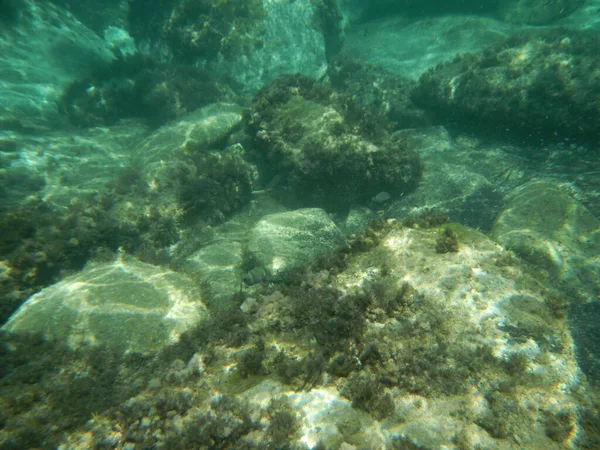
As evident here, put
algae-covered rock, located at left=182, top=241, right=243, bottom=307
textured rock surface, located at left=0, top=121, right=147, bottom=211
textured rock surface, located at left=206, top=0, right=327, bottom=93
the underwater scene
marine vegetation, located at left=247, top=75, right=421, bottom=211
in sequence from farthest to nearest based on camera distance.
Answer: textured rock surface, located at left=206, top=0, right=327, bottom=93 < textured rock surface, located at left=0, top=121, right=147, bottom=211 < marine vegetation, located at left=247, top=75, right=421, bottom=211 < algae-covered rock, located at left=182, top=241, right=243, bottom=307 < the underwater scene

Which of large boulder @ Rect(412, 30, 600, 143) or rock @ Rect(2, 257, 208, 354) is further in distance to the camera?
large boulder @ Rect(412, 30, 600, 143)

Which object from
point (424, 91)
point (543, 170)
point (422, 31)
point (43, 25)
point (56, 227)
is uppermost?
point (43, 25)

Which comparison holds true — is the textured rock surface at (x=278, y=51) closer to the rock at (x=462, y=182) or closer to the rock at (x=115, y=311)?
the rock at (x=462, y=182)

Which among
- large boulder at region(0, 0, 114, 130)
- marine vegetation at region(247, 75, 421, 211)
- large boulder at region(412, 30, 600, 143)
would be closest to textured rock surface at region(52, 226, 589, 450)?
marine vegetation at region(247, 75, 421, 211)

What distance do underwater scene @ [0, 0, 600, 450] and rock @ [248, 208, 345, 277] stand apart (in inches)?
2.2

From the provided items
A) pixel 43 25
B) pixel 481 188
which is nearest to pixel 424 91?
pixel 481 188

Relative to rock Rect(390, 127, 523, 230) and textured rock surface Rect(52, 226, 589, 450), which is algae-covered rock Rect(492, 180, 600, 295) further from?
textured rock surface Rect(52, 226, 589, 450)

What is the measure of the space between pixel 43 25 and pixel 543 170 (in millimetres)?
21287

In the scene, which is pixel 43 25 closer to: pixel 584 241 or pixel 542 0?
pixel 584 241

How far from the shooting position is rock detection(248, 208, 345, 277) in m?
5.92

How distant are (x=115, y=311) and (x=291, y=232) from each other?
11.5 feet

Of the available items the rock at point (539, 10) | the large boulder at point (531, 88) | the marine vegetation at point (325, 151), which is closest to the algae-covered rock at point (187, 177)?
the marine vegetation at point (325, 151)

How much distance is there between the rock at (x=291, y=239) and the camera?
592 centimetres

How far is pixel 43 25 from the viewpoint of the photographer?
13977 mm
